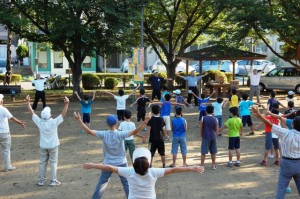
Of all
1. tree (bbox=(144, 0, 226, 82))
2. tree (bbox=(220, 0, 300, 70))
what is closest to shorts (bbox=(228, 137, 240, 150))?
tree (bbox=(220, 0, 300, 70))

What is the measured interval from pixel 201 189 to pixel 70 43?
45.0 ft

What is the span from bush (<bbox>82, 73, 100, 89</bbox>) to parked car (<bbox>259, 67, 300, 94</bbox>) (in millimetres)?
10431

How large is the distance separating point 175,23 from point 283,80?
7303 millimetres

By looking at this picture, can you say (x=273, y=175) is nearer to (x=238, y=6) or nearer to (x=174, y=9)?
(x=238, y=6)

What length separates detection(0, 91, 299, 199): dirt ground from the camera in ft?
24.0

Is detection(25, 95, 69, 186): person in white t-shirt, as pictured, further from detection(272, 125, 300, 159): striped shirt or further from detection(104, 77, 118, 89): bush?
detection(104, 77, 118, 89): bush

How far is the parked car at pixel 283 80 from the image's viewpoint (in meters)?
24.0

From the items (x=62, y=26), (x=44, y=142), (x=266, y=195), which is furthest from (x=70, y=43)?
(x=266, y=195)

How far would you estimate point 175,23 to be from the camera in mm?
25188

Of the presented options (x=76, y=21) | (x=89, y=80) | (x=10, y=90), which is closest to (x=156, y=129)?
(x=76, y=21)

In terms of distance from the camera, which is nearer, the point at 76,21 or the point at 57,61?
the point at 76,21

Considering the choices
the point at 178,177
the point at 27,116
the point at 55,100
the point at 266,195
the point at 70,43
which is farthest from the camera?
the point at 55,100

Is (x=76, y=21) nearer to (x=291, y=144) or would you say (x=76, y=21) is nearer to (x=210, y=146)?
(x=210, y=146)

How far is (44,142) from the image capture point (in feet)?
24.4
